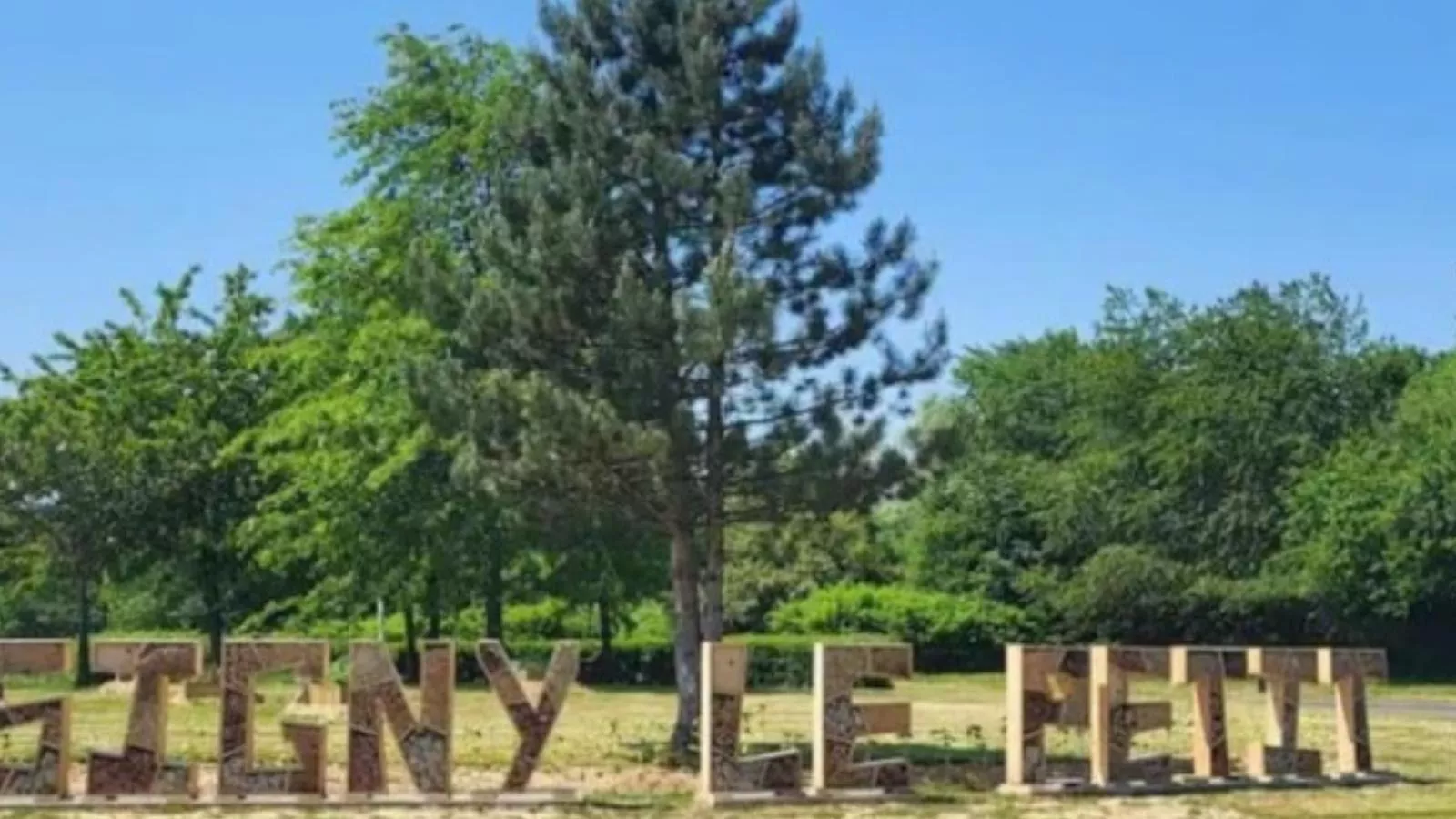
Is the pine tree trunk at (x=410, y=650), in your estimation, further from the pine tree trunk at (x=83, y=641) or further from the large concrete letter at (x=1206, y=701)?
the large concrete letter at (x=1206, y=701)

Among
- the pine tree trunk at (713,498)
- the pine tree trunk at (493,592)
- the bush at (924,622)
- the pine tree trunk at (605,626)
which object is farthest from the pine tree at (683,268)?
the bush at (924,622)

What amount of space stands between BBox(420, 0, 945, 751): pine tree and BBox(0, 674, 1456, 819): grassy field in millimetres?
2277

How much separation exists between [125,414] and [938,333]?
2789 centimetres

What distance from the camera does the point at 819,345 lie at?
67.3 feet

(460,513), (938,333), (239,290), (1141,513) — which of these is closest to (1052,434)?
(1141,513)

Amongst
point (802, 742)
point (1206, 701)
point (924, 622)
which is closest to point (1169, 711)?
point (1206, 701)

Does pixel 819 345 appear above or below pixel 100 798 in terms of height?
above

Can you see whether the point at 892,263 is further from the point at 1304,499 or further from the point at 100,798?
the point at 1304,499

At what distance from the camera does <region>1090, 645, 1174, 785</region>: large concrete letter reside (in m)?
17.3

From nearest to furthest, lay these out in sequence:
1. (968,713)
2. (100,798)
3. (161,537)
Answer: (100,798)
(968,713)
(161,537)

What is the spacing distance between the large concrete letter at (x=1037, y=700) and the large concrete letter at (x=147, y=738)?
7092mm

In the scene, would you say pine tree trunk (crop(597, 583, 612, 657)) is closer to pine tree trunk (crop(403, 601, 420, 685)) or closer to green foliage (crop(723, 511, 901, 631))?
pine tree trunk (crop(403, 601, 420, 685))

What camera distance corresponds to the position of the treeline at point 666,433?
795 inches

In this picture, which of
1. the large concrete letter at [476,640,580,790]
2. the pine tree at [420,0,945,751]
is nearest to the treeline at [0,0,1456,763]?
the pine tree at [420,0,945,751]
